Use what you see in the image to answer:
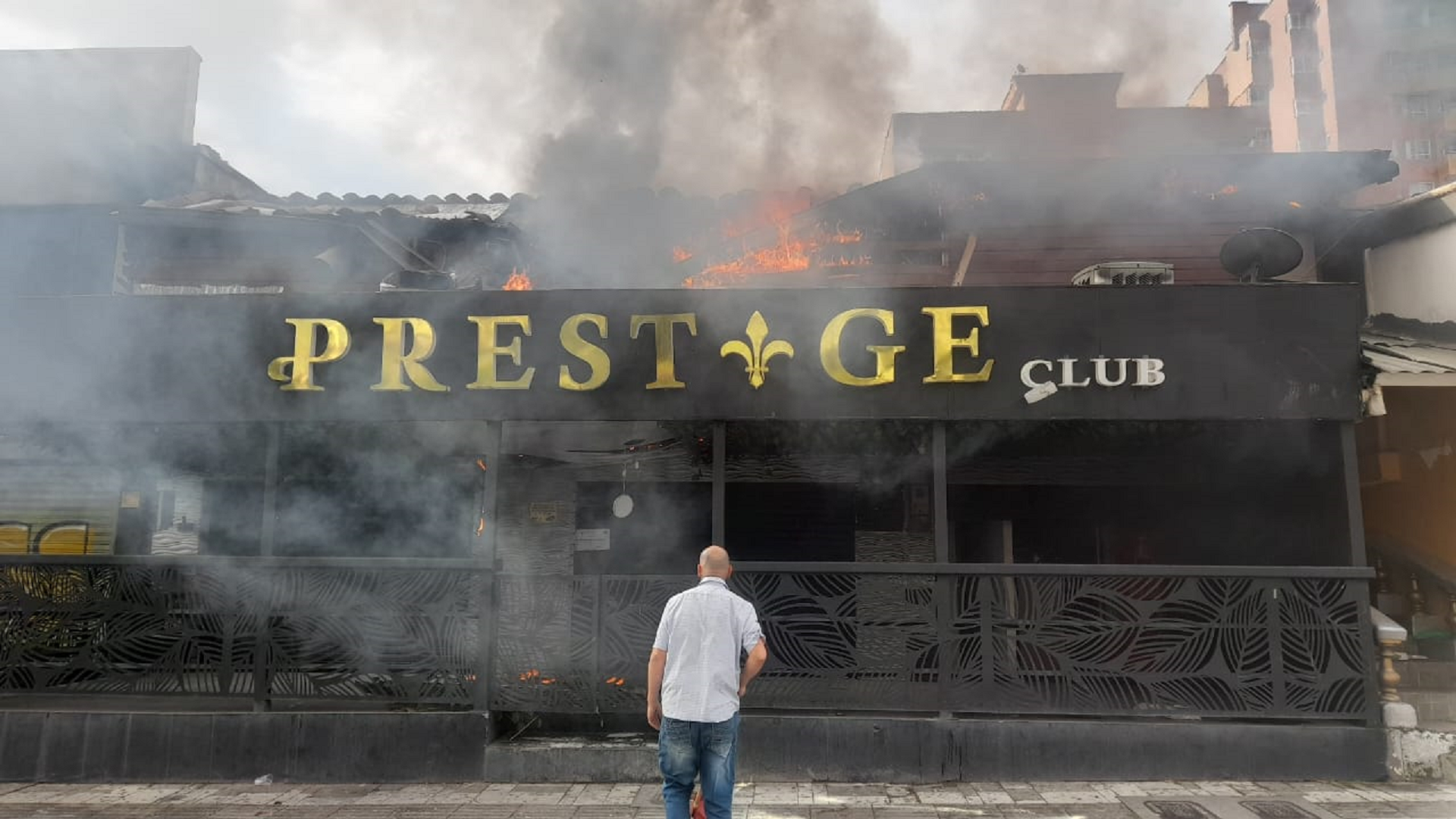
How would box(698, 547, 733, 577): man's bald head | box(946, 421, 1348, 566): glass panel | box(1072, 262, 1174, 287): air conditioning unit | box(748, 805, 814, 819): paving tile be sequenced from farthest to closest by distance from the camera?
box(1072, 262, 1174, 287): air conditioning unit < box(946, 421, 1348, 566): glass panel < box(748, 805, 814, 819): paving tile < box(698, 547, 733, 577): man's bald head

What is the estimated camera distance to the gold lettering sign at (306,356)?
298 inches

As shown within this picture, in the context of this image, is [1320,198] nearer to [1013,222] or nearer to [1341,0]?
[1013,222]

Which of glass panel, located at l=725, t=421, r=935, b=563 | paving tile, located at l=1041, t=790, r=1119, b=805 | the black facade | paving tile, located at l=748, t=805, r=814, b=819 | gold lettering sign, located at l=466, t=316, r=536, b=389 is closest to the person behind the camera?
paving tile, located at l=748, t=805, r=814, b=819

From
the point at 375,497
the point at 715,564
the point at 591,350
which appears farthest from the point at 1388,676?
the point at 375,497

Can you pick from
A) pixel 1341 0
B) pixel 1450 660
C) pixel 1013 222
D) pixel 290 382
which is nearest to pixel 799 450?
pixel 1013 222

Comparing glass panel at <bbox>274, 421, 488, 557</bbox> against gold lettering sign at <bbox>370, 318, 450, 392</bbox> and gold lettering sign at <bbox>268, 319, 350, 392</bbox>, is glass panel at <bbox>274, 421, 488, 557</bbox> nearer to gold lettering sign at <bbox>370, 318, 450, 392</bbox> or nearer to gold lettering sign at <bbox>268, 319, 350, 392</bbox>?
gold lettering sign at <bbox>268, 319, 350, 392</bbox>

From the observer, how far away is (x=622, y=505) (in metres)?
9.80

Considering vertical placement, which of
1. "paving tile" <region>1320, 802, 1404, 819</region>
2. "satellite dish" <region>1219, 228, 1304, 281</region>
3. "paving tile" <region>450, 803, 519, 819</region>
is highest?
"satellite dish" <region>1219, 228, 1304, 281</region>

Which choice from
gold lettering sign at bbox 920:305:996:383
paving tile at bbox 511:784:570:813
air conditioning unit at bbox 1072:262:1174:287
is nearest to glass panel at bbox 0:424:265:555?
paving tile at bbox 511:784:570:813

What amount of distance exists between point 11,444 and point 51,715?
4141 mm

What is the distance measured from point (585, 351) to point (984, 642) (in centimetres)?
399

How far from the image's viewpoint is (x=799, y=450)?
9.77 m

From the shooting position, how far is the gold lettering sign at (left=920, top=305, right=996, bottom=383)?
7.27 meters

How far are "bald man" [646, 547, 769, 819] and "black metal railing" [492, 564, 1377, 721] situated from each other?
2.27 meters
